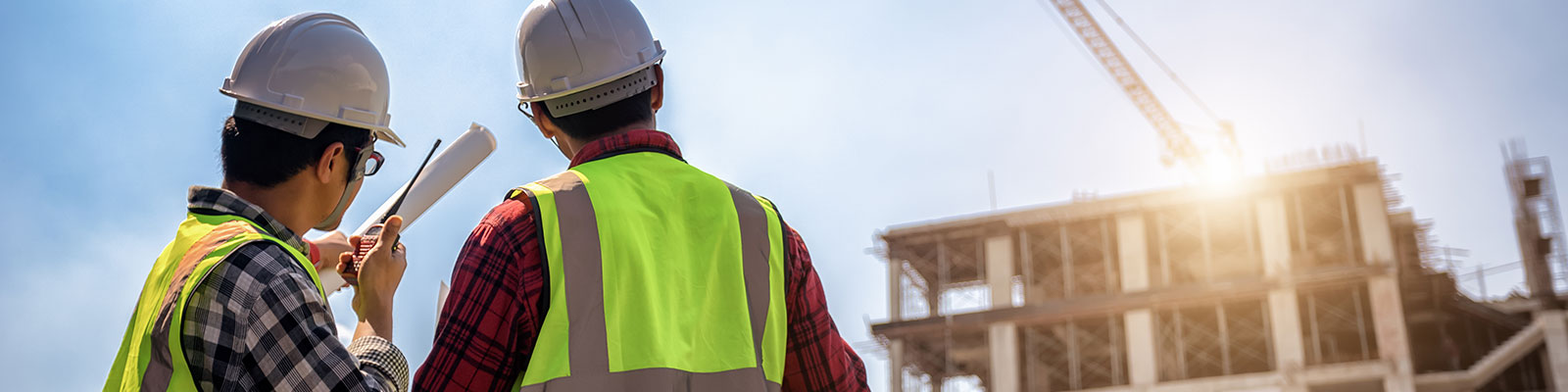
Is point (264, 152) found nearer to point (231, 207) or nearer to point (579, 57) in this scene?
point (231, 207)

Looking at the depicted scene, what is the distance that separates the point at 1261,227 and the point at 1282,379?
6.46 m

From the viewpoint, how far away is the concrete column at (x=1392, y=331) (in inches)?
1937

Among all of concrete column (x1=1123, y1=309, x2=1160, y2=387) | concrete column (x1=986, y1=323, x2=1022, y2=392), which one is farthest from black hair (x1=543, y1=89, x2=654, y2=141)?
concrete column (x1=986, y1=323, x2=1022, y2=392)

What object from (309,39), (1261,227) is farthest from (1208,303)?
(309,39)

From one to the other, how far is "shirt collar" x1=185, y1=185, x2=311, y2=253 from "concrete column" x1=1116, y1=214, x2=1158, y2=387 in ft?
172

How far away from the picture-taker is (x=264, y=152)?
307 centimetres

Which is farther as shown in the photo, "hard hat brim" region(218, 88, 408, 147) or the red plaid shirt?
"hard hat brim" region(218, 88, 408, 147)

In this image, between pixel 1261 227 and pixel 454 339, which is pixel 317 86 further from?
pixel 1261 227

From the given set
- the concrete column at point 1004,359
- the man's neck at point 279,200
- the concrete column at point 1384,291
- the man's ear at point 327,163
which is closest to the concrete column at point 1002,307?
the concrete column at point 1004,359

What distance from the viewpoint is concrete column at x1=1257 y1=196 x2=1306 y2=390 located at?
50.6 metres

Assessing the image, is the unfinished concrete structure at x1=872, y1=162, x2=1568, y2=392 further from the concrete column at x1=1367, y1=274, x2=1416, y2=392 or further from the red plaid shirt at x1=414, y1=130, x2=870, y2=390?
the red plaid shirt at x1=414, y1=130, x2=870, y2=390

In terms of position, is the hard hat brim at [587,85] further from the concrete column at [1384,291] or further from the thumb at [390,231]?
the concrete column at [1384,291]

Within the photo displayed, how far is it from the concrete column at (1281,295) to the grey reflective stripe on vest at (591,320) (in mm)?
51206

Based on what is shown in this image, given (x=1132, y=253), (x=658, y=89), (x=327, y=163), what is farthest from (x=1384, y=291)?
(x=327, y=163)
